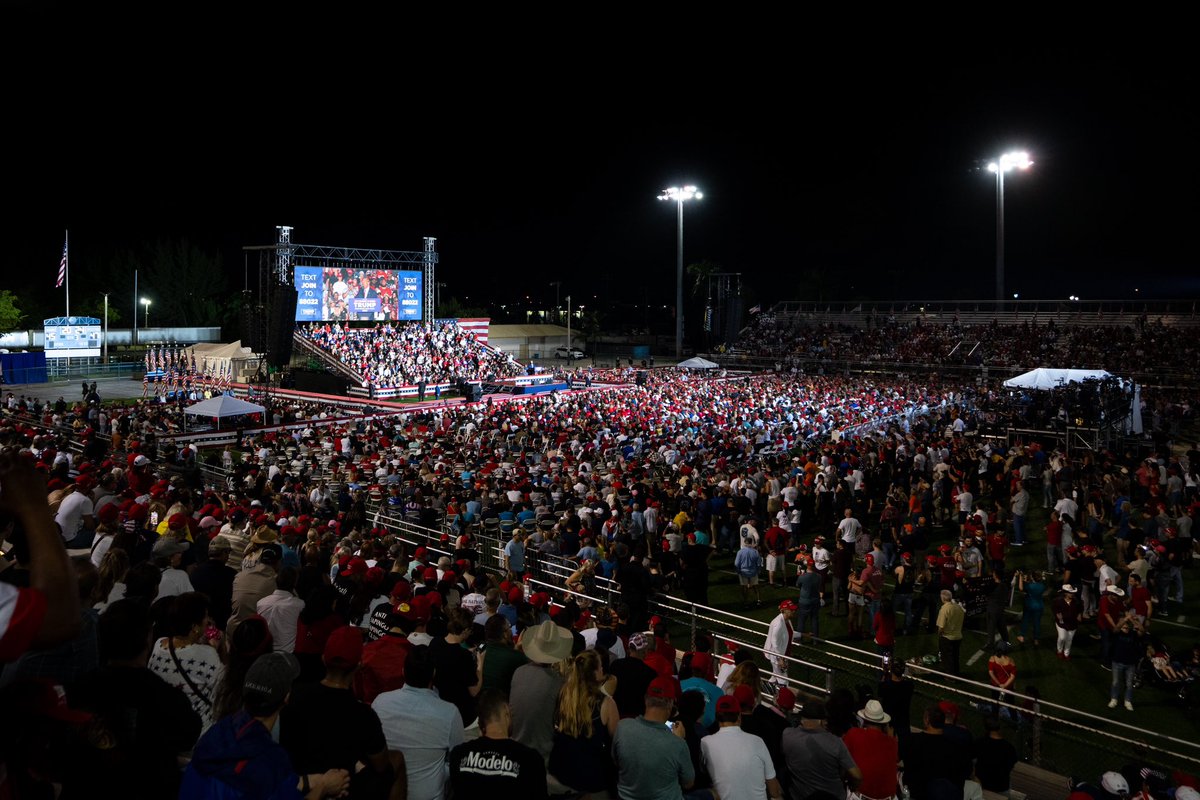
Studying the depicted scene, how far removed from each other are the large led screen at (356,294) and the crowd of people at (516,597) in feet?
65.2

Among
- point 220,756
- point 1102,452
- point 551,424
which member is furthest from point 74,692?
point 1102,452

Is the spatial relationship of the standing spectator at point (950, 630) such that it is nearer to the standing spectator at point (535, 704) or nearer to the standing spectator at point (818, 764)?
the standing spectator at point (818, 764)

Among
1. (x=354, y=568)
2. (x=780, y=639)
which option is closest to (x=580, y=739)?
(x=354, y=568)

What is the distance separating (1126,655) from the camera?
8781mm

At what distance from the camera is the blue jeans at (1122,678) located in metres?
8.84

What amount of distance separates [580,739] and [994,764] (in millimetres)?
3597

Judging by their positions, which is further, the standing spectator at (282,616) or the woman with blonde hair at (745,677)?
the standing spectator at (282,616)

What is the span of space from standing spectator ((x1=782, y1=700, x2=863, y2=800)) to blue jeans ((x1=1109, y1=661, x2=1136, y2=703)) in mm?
6285

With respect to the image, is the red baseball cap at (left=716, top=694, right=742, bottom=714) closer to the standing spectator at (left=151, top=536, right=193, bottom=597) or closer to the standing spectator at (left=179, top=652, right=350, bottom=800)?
the standing spectator at (left=179, top=652, right=350, bottom=800)

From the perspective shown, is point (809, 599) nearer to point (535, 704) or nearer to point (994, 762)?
point (994, 762)

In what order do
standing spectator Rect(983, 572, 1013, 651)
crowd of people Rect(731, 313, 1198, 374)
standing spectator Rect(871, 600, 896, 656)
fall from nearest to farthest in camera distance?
standing spectator Rect(871, 600, 896, 656) < standing spectator Rect(983, 572, 1013, 651) < crowd of people Rect(731, 313, 1198, 374)

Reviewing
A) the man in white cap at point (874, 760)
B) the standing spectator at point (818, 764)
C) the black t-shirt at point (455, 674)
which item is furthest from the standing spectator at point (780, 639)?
the black t-shirt at point (455, 674)

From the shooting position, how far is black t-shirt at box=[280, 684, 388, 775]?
3.16 meters

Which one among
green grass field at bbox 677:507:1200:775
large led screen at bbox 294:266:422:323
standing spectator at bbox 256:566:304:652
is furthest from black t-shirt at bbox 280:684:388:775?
large led screen at bbox 294:266:422:323
